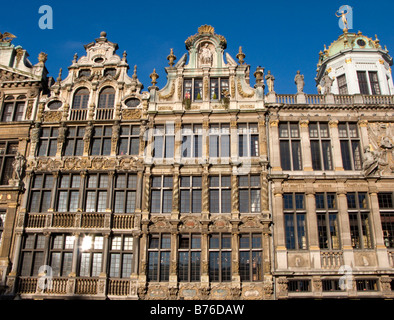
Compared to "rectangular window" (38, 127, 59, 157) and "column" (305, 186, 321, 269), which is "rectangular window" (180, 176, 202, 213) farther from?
"rectangular window" (38, 127, 59, 157)

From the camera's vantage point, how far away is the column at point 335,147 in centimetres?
2223

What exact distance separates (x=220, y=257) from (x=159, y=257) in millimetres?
3344

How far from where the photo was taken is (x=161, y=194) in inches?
864

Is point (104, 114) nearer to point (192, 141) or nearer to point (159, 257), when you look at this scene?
point (192, 141)

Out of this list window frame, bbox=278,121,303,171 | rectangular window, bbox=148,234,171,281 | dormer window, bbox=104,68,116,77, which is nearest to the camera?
rectangular window, bbox=148,234,171,281

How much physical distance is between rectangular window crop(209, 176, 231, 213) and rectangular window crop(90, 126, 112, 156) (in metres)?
6.78

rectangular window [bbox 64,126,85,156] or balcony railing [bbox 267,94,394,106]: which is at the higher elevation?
balcony railing [bbox 267,94,394,106]

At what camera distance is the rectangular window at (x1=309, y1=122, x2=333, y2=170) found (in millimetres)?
22547

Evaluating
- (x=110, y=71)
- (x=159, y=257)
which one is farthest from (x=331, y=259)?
(x=110, y=71)

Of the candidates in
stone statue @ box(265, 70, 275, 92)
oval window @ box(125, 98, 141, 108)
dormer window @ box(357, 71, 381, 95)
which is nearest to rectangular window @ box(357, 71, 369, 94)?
dormer window @ box(357, 71, 381, 95)
